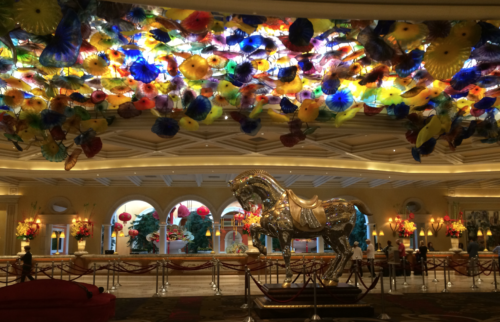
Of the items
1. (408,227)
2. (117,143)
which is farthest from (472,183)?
(117,143)

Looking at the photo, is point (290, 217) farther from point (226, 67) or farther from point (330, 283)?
point (226, 67)

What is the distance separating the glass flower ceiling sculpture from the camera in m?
5.68

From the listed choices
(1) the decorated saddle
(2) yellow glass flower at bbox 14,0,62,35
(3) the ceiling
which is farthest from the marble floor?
(2) yellow glass flower at bbox 14,0,62,35

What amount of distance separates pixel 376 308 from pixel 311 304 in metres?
1.81

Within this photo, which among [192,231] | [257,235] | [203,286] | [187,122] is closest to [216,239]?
[192,231]

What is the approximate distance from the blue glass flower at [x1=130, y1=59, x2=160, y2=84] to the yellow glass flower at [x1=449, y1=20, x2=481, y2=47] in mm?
4294

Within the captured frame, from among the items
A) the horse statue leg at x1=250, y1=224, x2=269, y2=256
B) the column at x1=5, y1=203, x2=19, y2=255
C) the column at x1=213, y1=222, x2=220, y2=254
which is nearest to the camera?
the horse statue leg at x1=250, y1=224, x2=269, y2=256

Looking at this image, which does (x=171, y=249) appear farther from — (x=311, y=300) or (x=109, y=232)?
(x=311, y=300)

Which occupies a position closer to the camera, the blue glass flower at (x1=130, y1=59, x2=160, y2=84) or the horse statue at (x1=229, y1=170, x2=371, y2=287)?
the horse statue at (x1=229, y1=170, x2=371, y2=287)

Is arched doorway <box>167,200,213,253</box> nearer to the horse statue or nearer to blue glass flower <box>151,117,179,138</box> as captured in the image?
blue glass flower <box>151,117,179,138</box>

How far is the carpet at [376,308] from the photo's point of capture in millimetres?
6957

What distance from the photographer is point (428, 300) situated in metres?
9.24

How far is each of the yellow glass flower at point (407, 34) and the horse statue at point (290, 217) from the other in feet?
8.30

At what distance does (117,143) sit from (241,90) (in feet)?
18.5
